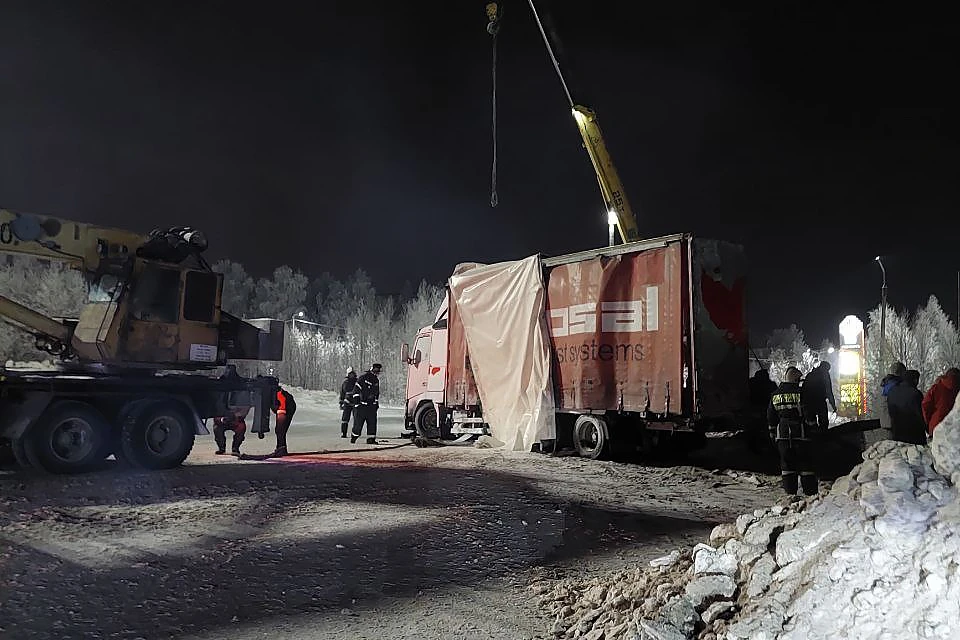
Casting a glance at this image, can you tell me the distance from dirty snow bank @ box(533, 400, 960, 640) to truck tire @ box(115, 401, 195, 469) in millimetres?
7701

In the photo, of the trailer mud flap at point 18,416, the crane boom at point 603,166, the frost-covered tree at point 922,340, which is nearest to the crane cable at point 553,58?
the crane boom at point 603,166

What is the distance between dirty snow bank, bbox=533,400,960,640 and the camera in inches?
115

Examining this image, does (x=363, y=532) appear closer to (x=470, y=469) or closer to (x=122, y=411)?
(x=470, y=469)

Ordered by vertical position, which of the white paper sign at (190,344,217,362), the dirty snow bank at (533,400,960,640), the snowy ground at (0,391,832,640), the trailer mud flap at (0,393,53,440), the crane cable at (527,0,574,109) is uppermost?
the crane cable at (527,0,574,109)

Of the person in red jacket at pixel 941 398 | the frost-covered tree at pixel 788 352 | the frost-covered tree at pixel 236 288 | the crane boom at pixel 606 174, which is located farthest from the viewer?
the frost-covered tree at pixel 236 288

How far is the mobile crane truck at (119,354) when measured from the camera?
9180 mm

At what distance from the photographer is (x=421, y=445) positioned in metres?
15.5

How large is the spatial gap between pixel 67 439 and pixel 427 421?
8266 mm

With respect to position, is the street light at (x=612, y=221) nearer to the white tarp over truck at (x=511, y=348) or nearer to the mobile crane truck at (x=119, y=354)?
the white tarp over truck at (x=511, y=348)

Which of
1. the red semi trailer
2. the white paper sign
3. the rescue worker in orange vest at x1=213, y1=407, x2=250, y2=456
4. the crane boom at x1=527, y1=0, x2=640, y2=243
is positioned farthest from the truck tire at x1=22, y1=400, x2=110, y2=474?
the crane boom at x1=527, y1=0, x2=640, y2=243

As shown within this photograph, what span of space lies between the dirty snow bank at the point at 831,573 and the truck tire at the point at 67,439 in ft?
25.6

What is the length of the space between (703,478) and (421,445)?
710 centimetres

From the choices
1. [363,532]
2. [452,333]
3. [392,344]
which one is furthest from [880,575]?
[392,344]

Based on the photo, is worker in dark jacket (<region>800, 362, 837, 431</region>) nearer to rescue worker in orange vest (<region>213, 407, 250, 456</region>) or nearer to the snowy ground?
the snowy ground
